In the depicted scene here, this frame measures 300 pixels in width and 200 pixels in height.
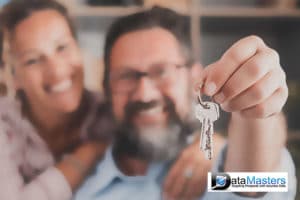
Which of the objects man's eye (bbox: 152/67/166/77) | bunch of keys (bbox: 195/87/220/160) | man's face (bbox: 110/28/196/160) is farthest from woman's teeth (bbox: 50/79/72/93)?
bunch of keys (bbox: 195/87/220/160)

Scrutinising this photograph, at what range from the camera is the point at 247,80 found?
1.10 m

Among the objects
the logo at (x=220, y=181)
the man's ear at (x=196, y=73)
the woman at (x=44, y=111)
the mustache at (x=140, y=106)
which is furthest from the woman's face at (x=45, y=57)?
the logo at (x=220, y=181)

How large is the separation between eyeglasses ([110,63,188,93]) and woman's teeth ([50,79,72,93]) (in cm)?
10

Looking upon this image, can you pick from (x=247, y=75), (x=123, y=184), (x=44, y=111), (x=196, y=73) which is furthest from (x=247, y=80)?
(x=44, y=111)

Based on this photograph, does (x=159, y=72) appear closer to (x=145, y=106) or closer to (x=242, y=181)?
(x=145, y=106)

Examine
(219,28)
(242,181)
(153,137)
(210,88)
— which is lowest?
(242,181)

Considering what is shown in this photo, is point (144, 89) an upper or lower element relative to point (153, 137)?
upper

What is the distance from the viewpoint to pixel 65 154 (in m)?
1.12

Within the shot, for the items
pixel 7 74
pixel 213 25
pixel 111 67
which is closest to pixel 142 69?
pixel 111 67

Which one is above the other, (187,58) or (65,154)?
(187,58)

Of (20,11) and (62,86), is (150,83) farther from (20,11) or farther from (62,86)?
(20,11)

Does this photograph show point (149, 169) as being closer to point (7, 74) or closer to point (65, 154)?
point (65, 154)

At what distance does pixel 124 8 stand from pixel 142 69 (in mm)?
154

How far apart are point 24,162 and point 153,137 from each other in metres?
0.31
